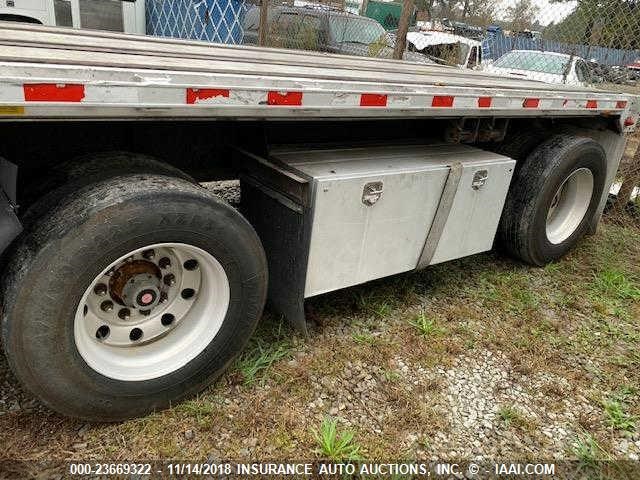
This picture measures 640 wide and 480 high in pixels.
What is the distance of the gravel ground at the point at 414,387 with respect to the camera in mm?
2154

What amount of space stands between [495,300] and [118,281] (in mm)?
2465

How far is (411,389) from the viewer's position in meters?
2.56

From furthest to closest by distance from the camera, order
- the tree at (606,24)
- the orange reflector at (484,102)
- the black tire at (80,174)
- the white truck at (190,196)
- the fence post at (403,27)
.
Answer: the fence post at (403,27) → the tree at (606,24) → the orange reflector at (484,102) → the black tire at (80,174) → the white truck at (190,196)

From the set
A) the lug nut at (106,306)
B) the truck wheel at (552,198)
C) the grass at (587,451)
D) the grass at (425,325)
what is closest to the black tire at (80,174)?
the lug nut at (106,306)

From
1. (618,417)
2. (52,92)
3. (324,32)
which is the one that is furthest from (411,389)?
(324,32)

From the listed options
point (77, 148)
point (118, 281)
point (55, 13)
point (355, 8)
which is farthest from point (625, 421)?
point (355, 8)

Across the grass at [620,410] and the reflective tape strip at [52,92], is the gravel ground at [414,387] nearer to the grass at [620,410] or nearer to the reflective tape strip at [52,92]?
the grass at [620,410]

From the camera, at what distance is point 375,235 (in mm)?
2689

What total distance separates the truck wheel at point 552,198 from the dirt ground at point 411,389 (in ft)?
1.32

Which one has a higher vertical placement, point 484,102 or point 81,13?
point 484,102

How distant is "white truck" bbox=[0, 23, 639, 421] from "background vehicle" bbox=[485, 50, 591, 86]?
4169mm

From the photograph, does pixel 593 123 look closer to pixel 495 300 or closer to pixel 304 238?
pixel 495 300

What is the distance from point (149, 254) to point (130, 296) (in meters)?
0.19

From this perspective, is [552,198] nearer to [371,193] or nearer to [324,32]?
[371,193]
